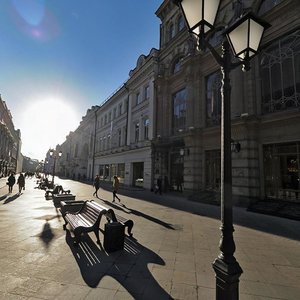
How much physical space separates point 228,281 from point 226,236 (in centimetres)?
49

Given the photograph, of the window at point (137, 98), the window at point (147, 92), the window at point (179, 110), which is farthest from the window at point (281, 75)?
the window at point (137, 98)

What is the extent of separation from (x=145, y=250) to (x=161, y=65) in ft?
73.8

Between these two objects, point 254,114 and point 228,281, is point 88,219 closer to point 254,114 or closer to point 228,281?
point 228,281

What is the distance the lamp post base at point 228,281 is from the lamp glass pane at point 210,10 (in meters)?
3.02

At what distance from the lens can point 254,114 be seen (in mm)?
14133

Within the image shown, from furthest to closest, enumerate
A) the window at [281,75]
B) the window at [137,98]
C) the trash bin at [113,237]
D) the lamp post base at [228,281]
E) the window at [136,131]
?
the window at [137,98] < the window at [136,131] < the window at [281,75] < the trash bin at [113,237] < the lamp post base at [228,281]

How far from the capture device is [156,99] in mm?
25562

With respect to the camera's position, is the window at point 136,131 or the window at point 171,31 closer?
the window at point 171,31

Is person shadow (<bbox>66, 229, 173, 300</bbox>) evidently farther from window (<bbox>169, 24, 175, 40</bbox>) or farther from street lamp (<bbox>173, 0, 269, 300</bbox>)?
window (<bbox>169, 24, 175, 40</bbox>)

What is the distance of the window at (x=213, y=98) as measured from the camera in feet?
57.7

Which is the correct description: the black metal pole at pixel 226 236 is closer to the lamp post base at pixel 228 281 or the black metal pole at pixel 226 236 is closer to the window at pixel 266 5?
the lamp post base at pixel 228 281

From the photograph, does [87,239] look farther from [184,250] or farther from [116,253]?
[184,250]

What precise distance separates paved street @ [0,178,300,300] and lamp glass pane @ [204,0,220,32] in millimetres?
4006

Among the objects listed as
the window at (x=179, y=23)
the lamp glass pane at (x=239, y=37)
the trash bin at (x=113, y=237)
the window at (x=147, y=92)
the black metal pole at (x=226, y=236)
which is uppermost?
the window at (x=179, y=23)
